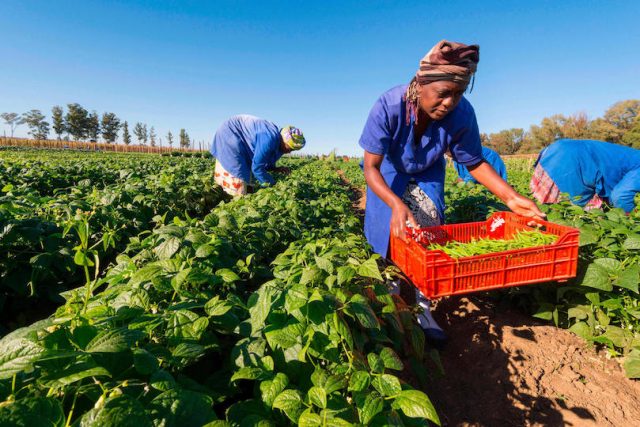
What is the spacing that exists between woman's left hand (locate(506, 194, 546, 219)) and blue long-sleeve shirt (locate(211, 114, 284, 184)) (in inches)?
141

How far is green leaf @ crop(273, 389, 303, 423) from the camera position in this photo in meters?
0.88

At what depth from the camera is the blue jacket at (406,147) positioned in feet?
7.61

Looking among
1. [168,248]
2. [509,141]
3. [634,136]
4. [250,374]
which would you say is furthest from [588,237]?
[509,141]

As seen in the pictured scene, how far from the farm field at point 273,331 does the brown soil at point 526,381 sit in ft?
0.04

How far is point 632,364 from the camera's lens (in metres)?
2.15

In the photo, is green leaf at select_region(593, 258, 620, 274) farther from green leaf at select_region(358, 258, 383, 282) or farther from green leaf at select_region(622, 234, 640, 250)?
green leaf at select_region(358, 258, 383, 282)

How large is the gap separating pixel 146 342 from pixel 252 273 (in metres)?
0.75

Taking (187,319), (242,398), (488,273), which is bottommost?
(242,398)

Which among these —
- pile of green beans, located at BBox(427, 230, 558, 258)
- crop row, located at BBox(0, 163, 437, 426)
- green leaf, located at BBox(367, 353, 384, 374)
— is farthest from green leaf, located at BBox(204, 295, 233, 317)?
pile of green beans, located at BBox(427, 230, 558, 258)

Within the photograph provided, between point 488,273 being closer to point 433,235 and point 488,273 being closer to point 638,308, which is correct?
point 433,235

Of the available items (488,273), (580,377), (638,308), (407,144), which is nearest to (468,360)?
(580,377)

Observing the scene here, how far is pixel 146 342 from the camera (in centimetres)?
106

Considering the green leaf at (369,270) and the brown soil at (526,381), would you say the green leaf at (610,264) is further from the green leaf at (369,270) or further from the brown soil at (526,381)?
the green leaf at (369,270)

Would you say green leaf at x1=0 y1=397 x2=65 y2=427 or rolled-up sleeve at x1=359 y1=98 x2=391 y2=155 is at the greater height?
rolled-up sleeve at x1=359 y1=98 x2=391 y2=155
